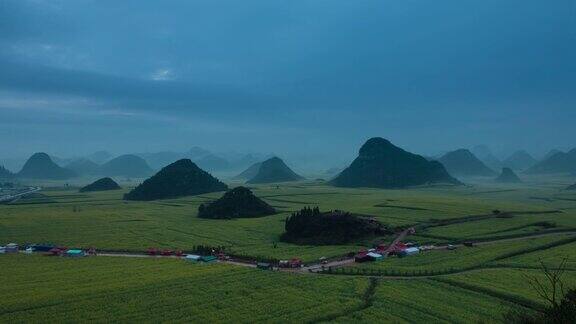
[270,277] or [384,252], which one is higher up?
[384,252]

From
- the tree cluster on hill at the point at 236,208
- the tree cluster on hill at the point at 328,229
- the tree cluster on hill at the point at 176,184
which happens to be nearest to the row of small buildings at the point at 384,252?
the tree cluster on hill at the point at 328,229

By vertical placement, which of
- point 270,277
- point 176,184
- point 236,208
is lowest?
point 270,277

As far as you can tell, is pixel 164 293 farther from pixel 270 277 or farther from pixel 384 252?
pixel 384 252

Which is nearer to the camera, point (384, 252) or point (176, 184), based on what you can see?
point (384, 252)

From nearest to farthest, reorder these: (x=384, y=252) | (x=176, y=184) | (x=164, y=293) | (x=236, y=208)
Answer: (x=164, y=293)
(x=384, y=252)
(x=236, y=208)
(x=176, y=184)

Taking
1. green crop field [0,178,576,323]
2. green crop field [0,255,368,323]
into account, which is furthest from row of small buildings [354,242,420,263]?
green crop field [0,255,368,323]

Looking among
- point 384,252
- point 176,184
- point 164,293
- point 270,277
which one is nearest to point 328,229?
point 384,252

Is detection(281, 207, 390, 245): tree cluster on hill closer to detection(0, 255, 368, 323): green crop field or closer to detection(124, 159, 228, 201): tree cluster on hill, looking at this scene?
detection(0, 255, 368, 323): green crop field
